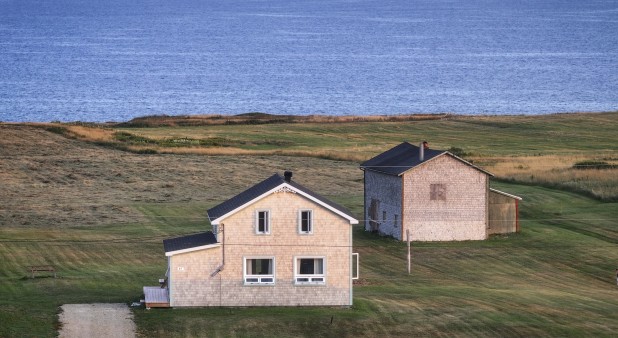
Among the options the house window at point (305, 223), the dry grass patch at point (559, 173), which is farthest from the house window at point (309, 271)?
the dry grass patch at point (559, 173)

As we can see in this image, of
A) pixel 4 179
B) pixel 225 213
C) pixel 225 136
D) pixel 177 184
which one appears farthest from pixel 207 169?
pixel 225 213

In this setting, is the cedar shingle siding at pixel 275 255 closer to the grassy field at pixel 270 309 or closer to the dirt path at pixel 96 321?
the grassy field at pixel 270 309

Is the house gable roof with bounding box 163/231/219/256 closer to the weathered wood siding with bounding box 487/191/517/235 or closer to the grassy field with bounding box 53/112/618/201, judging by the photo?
the weathered wood siding with bounding box 487/191/517/235

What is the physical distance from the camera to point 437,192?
7012cm

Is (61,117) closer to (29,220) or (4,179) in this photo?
(4,179)

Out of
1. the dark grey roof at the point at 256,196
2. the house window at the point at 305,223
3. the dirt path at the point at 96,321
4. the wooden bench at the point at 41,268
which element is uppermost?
the dark grey roof at the point at 256,196

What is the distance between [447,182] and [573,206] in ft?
40.5

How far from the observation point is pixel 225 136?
119m

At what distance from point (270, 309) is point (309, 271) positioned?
2170mm

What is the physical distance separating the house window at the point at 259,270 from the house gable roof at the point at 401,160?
858 inches

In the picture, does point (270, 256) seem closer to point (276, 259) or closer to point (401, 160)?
point (276, 259)

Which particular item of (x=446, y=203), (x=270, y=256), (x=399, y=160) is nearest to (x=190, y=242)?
(x=270, y=256)

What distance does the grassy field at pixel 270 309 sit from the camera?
1807 inches

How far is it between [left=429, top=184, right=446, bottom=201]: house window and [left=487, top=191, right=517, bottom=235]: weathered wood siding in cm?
312
